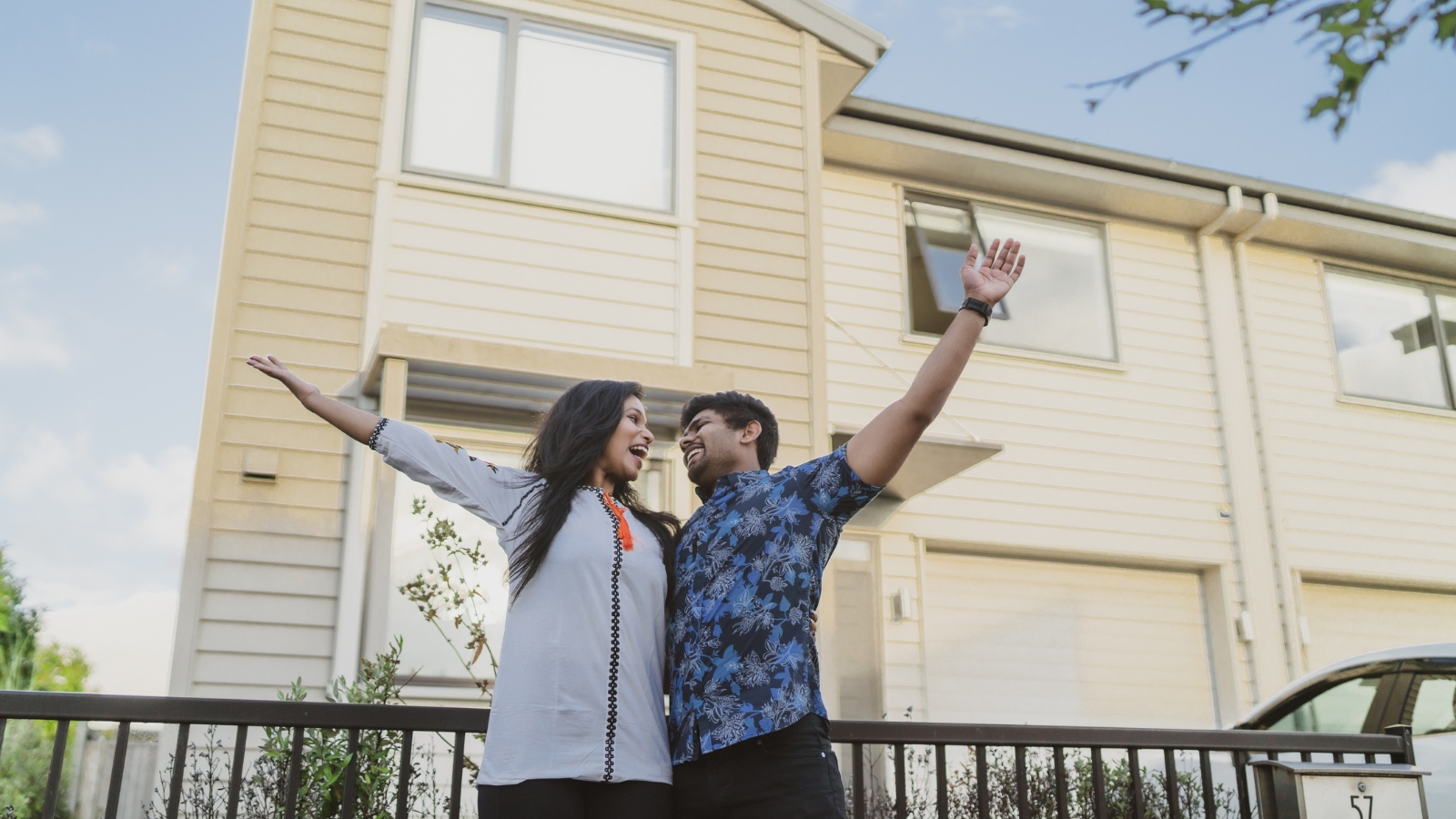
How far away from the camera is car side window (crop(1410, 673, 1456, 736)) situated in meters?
4.62

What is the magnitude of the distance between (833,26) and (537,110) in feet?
6.99

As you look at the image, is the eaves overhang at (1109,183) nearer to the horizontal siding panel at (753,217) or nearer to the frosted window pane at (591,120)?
the horizontal siding panel at (753,217)

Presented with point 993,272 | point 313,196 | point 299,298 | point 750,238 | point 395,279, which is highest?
point 750,238

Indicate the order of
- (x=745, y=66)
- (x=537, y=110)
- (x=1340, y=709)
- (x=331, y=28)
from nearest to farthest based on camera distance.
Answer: (x=1340, y=709) < (x=331, y=28) < (x=537, y=110) < (x=745, y=66)

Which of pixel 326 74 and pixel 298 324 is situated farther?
pixel 326 74

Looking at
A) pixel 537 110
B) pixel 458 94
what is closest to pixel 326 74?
pixel 458 94

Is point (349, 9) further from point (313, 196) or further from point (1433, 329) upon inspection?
point (1433, 329)

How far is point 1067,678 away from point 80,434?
20951 mm

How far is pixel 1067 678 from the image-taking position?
8492 millimetres

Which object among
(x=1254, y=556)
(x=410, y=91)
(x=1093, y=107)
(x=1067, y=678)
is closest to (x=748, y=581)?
(x=1093, y=107)

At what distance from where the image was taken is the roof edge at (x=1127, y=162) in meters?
8.62

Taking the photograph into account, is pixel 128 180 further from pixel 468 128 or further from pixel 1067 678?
pixel 1067 678

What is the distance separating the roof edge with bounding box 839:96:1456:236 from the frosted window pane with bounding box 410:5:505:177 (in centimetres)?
266

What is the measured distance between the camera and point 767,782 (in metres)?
2.13
